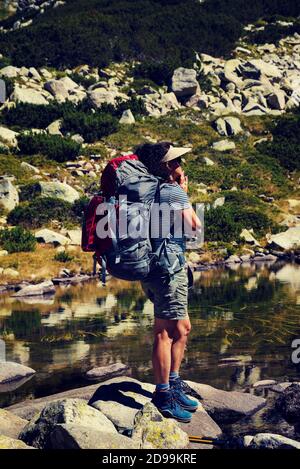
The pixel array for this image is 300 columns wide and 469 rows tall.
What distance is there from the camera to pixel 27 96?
115 ft

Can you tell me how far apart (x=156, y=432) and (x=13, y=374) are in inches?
120

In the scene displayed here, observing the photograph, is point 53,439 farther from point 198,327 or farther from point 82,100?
point 82,100

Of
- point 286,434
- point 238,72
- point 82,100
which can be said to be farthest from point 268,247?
point 238,72

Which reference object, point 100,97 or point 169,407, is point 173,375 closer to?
point 169,407

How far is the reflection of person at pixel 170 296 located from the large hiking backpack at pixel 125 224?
0.12m

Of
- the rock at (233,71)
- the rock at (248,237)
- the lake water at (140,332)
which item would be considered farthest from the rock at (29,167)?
the rock at (233,71)

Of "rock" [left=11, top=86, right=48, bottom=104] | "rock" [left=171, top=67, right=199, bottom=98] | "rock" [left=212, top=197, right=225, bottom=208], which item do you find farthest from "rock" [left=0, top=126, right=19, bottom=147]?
"rock" [left=171, top=67, right=199, bottom=98]

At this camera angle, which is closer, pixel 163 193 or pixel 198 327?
pixel 163 193

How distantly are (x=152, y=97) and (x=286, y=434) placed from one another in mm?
33368

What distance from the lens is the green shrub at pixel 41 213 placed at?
20.8m

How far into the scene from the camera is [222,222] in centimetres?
2180

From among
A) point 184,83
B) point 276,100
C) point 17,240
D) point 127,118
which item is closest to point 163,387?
point 17,240

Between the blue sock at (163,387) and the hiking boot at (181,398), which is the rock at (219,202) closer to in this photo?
the hiking boot at (181,398)

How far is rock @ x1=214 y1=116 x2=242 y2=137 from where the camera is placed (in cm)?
3347
